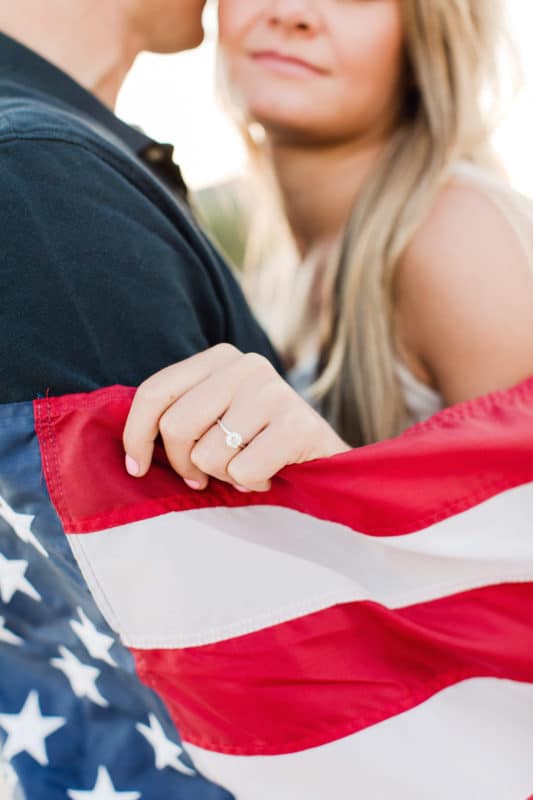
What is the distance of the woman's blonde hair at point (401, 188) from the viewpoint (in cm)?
152

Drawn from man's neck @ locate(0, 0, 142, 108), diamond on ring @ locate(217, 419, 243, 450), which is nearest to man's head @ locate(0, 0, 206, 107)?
man's neck @ locate(0, 0, 142, 108)

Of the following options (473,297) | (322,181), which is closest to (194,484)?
(473,297)

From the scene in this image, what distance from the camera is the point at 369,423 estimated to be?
5.16 ft

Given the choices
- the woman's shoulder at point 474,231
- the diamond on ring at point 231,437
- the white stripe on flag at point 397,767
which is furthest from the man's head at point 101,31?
the white stripe on flag at point 397,767

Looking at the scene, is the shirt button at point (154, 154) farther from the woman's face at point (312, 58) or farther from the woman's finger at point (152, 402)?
the woman's finger at point (152, 402)

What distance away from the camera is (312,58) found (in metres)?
1.65

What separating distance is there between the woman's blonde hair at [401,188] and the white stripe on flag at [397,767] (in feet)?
2.24

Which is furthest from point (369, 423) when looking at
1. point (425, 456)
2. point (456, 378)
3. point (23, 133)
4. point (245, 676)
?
point (23, 133)

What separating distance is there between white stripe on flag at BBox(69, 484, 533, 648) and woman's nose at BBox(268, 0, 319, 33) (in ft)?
3.47

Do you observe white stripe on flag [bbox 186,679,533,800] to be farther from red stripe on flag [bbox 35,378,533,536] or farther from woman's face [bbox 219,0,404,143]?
woman's face [bbox 219,0,404,143]

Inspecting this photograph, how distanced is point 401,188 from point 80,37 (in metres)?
0.68

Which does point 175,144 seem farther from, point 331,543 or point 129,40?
point 331,543

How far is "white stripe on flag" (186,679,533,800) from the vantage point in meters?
0.94

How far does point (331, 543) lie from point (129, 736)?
13.2 inches
